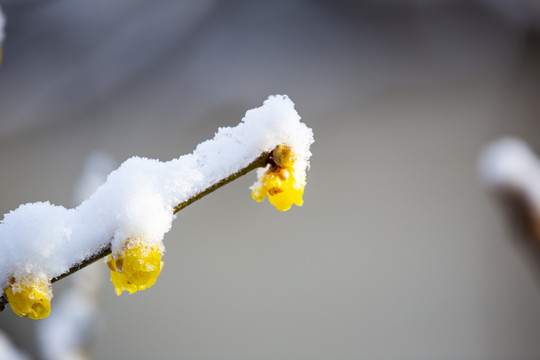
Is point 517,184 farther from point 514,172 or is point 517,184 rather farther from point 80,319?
point 80,319

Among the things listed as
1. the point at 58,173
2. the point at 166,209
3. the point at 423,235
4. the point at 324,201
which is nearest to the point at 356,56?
the point at 324,201

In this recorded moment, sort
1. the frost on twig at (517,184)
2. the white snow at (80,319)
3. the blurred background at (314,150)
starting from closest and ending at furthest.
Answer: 1. the frost on twig at (517,184)
2. the white snow at (80,319)
3. the blurred background at (314,150)

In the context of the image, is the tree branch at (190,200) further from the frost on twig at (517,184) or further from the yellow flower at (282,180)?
the frost on twig at (517,184)

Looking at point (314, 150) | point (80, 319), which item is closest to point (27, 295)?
point (80, 319)

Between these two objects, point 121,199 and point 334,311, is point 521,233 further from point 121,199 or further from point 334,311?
point 334,311

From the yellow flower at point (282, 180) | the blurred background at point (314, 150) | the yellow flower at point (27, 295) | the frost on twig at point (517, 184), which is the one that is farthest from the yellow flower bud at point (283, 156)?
the blurred background at point (314, 150)

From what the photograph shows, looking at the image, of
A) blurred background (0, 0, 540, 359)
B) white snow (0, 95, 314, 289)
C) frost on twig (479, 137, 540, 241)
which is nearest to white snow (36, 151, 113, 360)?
white snow (0, 95, 314, 289)
